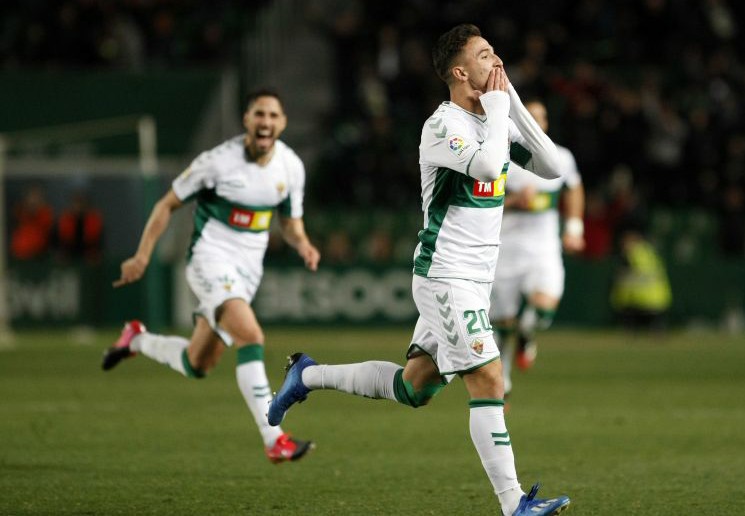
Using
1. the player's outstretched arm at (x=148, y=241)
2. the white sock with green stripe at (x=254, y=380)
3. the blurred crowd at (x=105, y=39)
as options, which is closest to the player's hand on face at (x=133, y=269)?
the player's outstretched arm at (x=148, y=241)

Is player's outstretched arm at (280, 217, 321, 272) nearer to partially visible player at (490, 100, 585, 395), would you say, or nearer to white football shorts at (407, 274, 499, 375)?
white football shorts at (407, 274, 499, 375)

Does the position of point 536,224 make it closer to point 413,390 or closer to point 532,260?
point 532,260

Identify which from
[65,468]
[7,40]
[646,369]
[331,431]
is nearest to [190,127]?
[7,40]

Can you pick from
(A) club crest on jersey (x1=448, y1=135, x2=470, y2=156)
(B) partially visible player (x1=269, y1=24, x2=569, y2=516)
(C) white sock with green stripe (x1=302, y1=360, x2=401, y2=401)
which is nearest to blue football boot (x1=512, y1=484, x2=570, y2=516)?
(B) partially visible player (x1=269, y1=24, x2=569, y2=516)

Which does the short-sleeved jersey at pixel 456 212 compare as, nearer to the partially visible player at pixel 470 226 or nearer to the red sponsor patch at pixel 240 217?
the partially visible player at pixel 470 226

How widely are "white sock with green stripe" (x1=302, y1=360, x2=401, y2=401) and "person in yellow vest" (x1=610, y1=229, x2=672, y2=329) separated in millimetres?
14364

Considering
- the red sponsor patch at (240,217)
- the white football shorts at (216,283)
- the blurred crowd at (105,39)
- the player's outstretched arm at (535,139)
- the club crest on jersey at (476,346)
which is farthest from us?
the blurred crowd at (105,39)

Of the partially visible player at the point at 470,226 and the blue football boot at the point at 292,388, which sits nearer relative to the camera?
the partially visible player at the point at 470,226

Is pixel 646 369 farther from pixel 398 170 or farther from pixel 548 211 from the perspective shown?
pixel 398 170

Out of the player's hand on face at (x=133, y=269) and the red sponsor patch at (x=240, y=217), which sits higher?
the red sponsor patch at (x=240, y=217)

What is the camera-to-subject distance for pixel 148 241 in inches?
332

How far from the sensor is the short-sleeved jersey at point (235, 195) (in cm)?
870

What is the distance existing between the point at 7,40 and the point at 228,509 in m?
19.3

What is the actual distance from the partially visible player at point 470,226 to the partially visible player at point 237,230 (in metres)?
2.27
